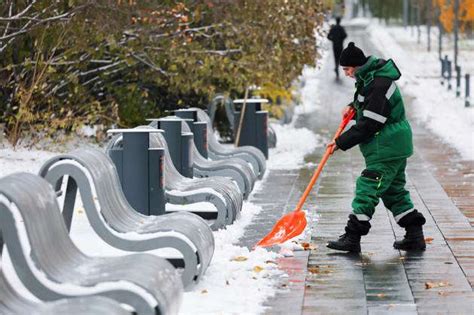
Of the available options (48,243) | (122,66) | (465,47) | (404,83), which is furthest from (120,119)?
(465,47)

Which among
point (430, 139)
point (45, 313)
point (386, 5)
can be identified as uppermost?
point (45, 313)

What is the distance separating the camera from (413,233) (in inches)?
420

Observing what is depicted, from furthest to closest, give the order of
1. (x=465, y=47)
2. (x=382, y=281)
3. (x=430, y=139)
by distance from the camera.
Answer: (x=465, y=47)
(x=430, y=139)
(x=382, y=281)

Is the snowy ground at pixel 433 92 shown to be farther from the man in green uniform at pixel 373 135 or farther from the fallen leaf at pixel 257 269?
the fallen leaf at pixel 257 269

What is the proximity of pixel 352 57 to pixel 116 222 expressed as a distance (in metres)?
2.64

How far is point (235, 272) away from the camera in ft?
30.4

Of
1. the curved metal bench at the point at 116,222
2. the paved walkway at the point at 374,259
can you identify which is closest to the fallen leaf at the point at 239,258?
the paved walkway at the point at 374,259

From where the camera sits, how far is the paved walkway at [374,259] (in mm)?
8422

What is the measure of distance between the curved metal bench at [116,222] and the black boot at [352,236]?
1.62 meters

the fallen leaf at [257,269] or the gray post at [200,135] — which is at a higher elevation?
the fallen leaf at [257,269]

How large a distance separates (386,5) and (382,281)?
85.3m

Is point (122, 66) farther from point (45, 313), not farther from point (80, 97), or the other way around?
point (45, 313)

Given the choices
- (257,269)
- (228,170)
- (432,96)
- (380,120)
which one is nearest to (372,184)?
(380,120)

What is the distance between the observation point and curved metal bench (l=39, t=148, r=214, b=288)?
8.36 m
